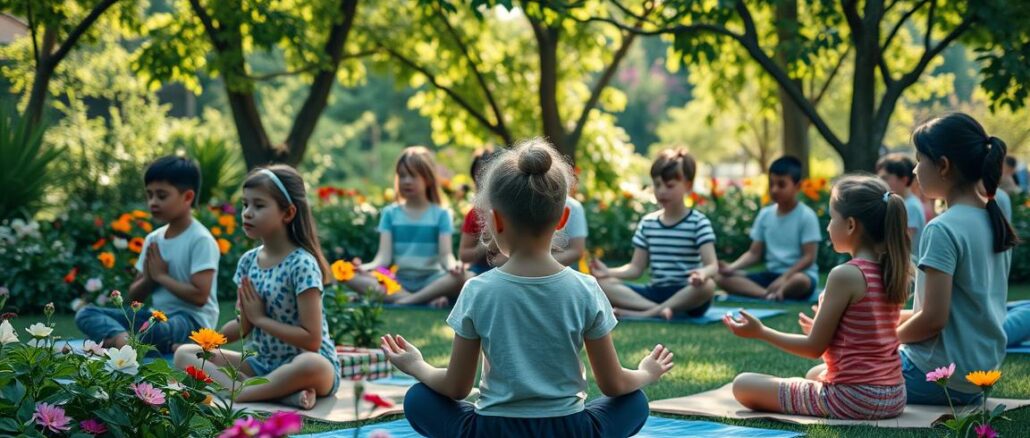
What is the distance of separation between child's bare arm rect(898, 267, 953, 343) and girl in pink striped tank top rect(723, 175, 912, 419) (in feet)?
0.52

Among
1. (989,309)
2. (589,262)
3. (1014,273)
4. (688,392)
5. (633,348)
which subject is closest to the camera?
(989,309)

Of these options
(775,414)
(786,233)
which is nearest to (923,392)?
(775,414)

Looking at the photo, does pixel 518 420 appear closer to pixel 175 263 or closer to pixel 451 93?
pixel 175 263

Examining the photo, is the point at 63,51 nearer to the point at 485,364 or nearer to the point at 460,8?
the point at 460,8

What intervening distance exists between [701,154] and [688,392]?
41.0 m

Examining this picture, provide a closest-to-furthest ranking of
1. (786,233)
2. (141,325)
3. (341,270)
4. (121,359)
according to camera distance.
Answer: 1. (121,359)
2. (341,270)
3. (141,325)
4. (786,233)

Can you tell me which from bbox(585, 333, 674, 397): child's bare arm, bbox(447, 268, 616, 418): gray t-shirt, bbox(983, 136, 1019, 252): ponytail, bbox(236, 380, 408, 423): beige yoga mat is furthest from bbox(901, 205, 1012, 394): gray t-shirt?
bbox(236, 380, 408, 423): beige yoga mat

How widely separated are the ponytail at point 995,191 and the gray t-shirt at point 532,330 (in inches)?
85.9

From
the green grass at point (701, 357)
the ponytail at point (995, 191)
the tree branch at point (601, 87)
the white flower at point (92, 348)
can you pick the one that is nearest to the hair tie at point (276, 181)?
the green grass at point (701, 357)

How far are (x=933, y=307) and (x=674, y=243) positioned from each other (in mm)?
3928

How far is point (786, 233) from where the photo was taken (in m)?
10.2

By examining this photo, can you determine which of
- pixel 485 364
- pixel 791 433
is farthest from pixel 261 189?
pixel 791 433

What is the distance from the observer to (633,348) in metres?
7.42

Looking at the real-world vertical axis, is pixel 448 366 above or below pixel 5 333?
below
